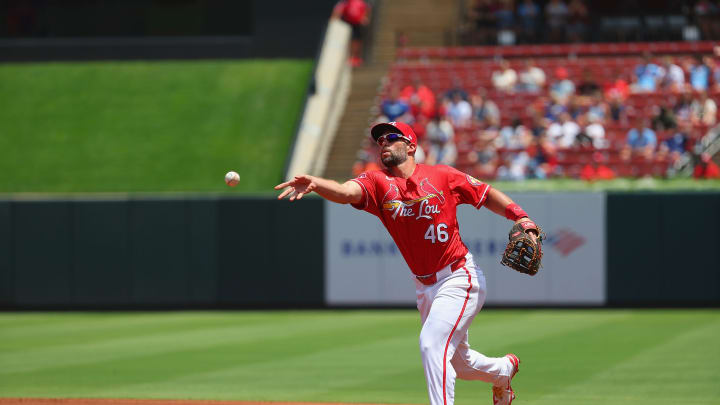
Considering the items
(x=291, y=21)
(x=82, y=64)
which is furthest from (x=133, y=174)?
(x=291, y=21)

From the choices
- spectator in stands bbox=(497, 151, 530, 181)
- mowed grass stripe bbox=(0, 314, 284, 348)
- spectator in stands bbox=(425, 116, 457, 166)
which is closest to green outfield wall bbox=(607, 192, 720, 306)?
spectator in stands bbox=(497, 151, 530, 181)

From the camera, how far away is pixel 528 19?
27.3 m

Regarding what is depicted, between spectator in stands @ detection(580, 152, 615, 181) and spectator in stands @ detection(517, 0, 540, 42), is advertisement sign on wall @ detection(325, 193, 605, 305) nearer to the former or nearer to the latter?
spectator in stands @ detection(580, 152, 615, 181)

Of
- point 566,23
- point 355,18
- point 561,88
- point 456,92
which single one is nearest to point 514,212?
point 456,92

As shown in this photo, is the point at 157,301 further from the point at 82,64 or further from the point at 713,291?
the point at 82,64

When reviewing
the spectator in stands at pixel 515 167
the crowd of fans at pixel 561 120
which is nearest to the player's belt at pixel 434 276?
the crowd of fans at pixel 561 120

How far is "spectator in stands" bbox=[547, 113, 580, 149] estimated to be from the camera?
21500 millimetres

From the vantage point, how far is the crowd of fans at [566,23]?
1041 inches

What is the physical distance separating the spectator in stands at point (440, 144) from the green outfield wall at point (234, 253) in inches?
154

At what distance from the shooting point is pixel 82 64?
28.9m

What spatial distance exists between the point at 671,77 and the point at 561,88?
241cm

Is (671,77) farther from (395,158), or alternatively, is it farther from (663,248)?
(395,158)

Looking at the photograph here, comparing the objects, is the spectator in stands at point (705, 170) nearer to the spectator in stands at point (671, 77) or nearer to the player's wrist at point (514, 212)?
the spectator in stands at point (671, 77)

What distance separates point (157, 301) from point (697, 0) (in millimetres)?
17472
